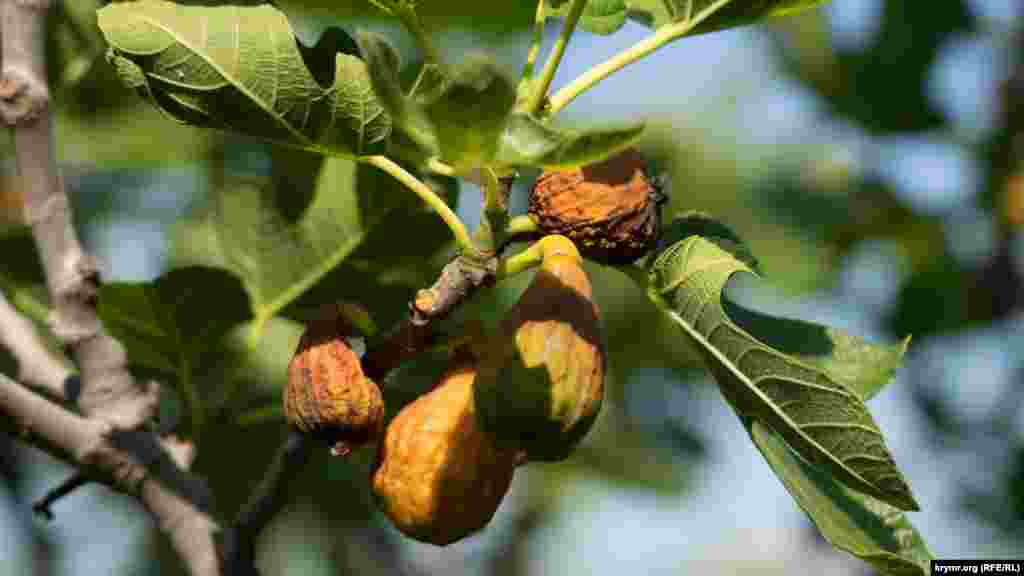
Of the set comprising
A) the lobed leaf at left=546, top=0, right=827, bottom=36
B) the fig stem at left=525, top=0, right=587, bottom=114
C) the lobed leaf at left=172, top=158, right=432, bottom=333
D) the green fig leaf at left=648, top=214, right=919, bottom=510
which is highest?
the lobed leaf at left=546, top=0, right=827, bottom=36

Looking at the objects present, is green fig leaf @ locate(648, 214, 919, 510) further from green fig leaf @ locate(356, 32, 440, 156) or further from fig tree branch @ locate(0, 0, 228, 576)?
fig tree branch @ locate(0, 0, 228, 576)

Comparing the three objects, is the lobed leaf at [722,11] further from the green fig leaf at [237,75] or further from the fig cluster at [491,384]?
the green fig leaf at [237,75]

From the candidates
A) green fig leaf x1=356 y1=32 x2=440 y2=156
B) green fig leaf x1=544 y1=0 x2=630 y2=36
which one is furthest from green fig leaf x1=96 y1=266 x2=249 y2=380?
green fig leaf x1=356 y1=32 x2=440 y2=156

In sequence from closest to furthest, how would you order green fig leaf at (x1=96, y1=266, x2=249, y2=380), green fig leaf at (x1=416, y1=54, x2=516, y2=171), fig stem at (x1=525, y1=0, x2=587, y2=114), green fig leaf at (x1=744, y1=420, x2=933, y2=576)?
1. green fig leaf at (x1=416, y1=54, x2=516, y2=171)
2. fig stem at (x1=525, y1=0, x2=587, y2=114)
3. green fig leaf at (x1=744, y1=420, x2=933, y2=576)
4. green fig leaf at (x1=96, y1=266, x2=249, y2=380)

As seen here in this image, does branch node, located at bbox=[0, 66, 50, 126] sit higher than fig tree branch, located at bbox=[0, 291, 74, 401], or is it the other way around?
branch node, located at bbox=[0, 66, 50, 126]

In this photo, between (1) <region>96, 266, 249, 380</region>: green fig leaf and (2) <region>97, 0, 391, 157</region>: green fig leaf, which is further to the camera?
(1) <region>96, 266, 249, 380</region>: green fig leaf

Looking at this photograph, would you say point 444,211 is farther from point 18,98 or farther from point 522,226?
point 18,98

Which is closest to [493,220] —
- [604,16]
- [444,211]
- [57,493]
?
[444,211]

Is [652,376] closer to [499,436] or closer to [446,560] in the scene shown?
[446,560]
